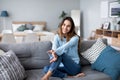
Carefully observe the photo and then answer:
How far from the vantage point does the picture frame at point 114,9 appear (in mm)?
5205

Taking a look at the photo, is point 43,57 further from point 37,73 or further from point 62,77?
point 62,77

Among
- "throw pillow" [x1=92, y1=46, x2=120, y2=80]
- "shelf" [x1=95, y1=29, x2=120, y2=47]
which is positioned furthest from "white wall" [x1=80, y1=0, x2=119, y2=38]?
"throw pillow" [x1=92, y1=46, x2=120, y2=80]

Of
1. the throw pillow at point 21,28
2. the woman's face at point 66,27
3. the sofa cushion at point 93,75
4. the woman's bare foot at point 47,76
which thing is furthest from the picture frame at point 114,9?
the woman's bare foot at point 47,76

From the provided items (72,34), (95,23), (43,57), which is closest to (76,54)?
(72,34)

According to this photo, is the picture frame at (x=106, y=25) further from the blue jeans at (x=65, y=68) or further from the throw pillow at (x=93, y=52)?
the blue jeans at (x=65, y=68)

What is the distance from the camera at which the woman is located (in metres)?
2.24

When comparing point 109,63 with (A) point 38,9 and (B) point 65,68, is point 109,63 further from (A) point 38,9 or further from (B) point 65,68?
(A) point 38,9

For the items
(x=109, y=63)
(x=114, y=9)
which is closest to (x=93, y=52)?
(x=109, y=63)

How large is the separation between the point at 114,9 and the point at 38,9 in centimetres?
352

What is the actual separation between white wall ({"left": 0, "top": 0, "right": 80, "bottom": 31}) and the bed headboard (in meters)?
0.15

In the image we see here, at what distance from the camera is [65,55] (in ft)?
7.73

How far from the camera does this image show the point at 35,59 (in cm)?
259

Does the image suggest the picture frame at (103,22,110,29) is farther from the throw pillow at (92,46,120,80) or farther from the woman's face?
the woman's face

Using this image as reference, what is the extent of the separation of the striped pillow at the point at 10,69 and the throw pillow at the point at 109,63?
105cm
